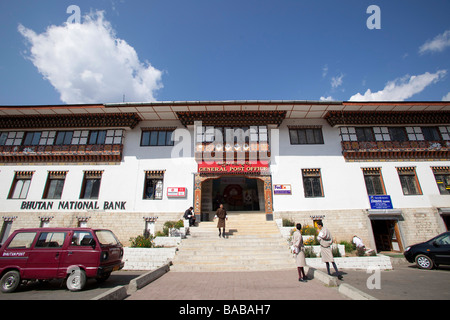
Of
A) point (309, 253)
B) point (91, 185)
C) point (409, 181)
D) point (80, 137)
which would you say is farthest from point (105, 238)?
point (409, 181)

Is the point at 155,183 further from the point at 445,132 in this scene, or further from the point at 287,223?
the point at 445,132

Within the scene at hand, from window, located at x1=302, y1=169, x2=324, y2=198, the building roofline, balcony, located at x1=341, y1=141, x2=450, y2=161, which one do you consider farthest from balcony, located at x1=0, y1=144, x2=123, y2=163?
balcony, located at x1=341, y1=141, x2=450, y2=161

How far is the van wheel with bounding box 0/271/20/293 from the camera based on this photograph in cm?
632

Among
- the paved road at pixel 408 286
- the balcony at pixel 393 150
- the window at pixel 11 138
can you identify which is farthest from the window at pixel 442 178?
the window at pixel 11 138

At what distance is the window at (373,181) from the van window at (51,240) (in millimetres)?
18139

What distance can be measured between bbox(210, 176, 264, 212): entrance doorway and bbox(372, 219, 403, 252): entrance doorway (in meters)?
9.41

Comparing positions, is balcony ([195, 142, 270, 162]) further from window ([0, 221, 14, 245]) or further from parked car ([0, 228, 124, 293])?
window ([0, 221, 14, 245])

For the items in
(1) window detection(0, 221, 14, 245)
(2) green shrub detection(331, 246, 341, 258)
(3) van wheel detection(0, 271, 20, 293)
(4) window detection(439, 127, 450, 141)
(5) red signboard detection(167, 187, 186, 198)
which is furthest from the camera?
(4) window detection(439, 127, 450, 141)

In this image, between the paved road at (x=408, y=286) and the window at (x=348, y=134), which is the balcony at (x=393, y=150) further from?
the paved road at (x=408, y=286)

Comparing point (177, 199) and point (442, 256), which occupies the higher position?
point (177, 199)
